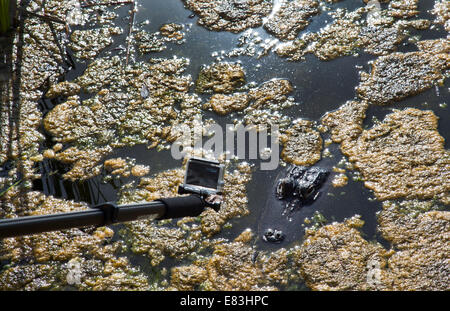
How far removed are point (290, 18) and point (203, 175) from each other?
2.09 metres

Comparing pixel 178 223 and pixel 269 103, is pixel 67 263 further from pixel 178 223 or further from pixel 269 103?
pixel 269 103

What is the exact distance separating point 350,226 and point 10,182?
6.40 feet

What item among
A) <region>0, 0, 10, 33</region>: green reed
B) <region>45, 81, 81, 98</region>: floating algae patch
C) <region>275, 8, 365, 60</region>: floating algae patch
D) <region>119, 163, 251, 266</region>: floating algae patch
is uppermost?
<region>0, 0, 10, 33</region>: green reed

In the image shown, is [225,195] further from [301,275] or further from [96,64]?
[96,64]

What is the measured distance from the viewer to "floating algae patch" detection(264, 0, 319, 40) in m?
3.47

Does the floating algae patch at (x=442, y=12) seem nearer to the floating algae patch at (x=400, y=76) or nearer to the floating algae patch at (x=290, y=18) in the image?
the floating algae patch at (x=400, y=76)

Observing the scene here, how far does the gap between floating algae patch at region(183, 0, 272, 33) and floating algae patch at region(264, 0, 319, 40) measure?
92 millimetres

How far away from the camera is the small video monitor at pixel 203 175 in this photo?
1869 mm

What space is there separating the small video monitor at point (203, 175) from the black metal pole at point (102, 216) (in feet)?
0.34

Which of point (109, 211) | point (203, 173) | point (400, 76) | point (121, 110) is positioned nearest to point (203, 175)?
point (203, 173)

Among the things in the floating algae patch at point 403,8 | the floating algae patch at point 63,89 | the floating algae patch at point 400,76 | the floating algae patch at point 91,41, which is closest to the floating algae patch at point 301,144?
the floating algae patch at point 400,76

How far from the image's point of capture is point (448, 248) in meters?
2.21

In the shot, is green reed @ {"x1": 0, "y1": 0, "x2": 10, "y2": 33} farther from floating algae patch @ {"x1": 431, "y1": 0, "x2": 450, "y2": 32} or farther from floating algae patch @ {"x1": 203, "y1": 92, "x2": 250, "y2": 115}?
floating algae patch @ {"x1": 431, "y1": 0, "x2": 450, "y2": 32}

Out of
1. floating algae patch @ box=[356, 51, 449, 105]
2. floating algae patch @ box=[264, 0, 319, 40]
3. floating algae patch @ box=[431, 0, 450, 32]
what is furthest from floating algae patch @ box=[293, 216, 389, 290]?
floating algae patch @ box=[431, 0, 450, 32]
